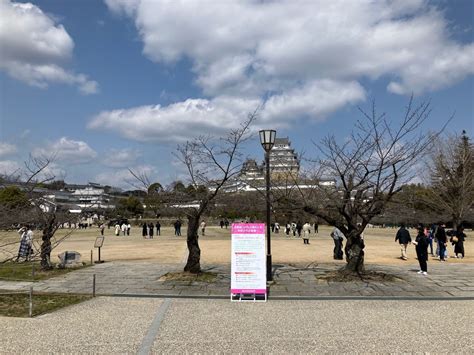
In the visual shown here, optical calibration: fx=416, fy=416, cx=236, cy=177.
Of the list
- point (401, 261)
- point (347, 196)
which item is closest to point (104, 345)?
point (347, 196)

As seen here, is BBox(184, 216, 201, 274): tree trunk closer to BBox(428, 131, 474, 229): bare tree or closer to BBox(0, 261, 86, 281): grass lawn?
BBox(0, 261, 86, 281): grass lawn

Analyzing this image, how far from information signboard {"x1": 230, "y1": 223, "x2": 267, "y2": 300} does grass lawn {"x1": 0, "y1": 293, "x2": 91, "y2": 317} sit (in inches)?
131

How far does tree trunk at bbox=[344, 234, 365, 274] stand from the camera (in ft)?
36.9

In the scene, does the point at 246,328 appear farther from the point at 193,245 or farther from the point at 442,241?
the point at 442,241

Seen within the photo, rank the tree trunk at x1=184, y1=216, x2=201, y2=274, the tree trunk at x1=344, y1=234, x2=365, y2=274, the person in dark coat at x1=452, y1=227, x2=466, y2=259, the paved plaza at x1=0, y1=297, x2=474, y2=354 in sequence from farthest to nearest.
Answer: the person in dark coat at x1=452, y1=227, x2=466, y2=259
the tree trunk at x1=184, y1=216, x2=201, y2=274
the tree trunk at x1=344, y1=234, x2=365, y2=274
the paved plaza at x1=0, y1=297, x2=474, y2=354

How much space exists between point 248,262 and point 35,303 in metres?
4.48

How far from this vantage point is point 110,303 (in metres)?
8.50

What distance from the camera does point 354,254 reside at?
11.3 meters

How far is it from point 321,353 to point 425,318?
2896mm

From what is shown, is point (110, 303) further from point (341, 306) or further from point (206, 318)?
point (341, 306)

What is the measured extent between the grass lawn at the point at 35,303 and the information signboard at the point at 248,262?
10.9 ft

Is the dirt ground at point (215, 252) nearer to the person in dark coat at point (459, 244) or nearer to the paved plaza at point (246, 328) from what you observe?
the person in dark coat at point (459, 244)

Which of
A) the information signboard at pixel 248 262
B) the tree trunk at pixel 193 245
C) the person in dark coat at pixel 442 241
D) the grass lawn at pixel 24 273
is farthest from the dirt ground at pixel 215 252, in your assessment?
the information signboard at pixel 248 262

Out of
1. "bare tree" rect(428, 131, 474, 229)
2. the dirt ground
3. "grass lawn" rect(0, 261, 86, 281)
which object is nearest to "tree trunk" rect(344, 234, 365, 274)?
the dirt ground
